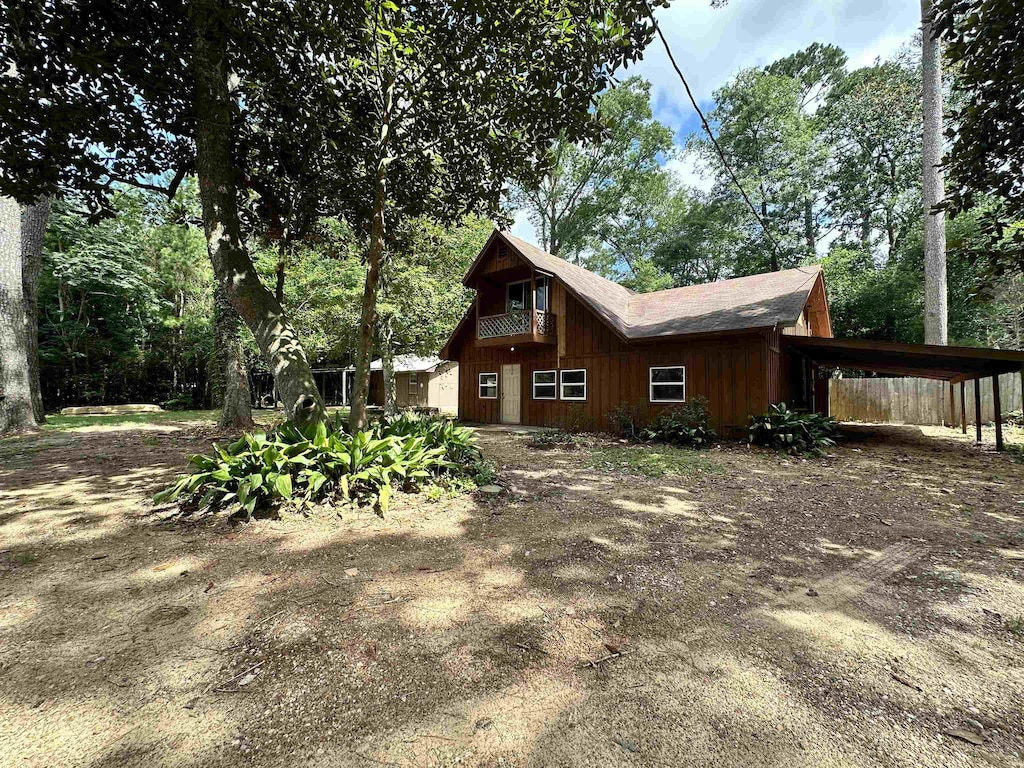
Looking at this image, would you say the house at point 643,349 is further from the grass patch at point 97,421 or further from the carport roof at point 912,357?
the grass patch at point 97,421

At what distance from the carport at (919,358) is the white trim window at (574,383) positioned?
567 centimetres

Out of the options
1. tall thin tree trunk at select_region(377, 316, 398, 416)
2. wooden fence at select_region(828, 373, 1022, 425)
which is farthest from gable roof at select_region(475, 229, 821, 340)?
wooden fence at select_region(828, 373, 1022, 425)

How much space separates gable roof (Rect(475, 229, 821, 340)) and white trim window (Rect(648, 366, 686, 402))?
114cm

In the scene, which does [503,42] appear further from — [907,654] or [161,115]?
[907,654]

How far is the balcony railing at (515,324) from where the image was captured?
13501mm

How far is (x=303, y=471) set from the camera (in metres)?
4.61

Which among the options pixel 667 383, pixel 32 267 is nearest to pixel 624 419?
pixel 667 383

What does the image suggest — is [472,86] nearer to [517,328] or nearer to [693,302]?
[517,328]

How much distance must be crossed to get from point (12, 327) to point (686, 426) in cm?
1578

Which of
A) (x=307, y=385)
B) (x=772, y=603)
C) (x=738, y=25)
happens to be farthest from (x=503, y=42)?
(x=772, y=603)

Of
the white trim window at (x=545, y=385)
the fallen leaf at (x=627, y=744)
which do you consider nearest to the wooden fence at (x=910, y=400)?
the white trim window at (x=545, y=385)

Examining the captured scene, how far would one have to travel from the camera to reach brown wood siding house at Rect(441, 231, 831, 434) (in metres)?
10.9

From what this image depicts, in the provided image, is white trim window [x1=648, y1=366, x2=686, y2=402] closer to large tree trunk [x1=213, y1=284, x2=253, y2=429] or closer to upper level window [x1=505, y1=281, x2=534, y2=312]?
upper level window [x1=505, y1=281, x2=534, y2=312]

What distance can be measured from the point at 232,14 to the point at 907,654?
8.20 m
